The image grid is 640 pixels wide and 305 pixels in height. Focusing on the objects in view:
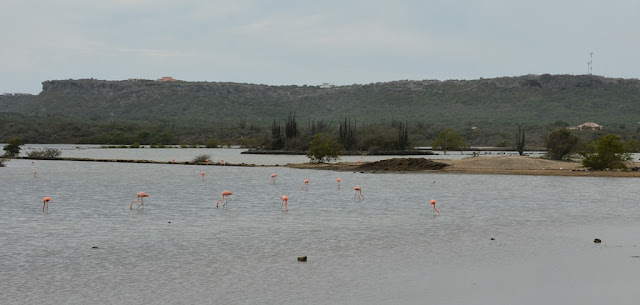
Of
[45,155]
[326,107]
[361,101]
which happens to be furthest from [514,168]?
[326,107]

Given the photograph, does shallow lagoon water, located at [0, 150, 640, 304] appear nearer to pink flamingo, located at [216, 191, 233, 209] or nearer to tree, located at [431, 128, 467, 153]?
pink flamingo, located at [216, 191, 233, 209]

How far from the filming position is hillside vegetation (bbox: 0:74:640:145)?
414 ft

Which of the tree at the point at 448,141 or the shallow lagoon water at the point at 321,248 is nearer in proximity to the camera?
the shallow lagoon water at the point at 321,248

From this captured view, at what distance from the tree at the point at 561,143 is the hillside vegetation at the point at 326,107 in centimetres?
4943

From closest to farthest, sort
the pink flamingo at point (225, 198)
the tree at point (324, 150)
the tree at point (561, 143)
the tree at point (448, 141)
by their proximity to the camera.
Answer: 1. the pink flamingo at point (225, 198)
2. the tree at point (324, 150)
3. the tree at point (561, 143)
4. the tree at point (448, 141)

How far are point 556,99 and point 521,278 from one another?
144 m

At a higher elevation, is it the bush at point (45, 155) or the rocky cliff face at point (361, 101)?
the rocky cliff face at point (361, 101)

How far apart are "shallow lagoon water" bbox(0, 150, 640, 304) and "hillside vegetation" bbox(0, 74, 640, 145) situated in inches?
3254

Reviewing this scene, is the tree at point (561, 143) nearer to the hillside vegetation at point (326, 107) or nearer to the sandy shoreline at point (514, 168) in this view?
the sandy shoreline at point (514, 168)

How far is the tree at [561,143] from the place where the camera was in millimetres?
54094

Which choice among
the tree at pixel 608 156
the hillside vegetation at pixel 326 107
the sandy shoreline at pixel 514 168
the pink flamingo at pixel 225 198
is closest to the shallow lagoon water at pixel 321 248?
the pink flamingo at pixel 225 198

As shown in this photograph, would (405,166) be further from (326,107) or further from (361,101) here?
(326,107)

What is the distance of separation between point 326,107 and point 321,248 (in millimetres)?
155728

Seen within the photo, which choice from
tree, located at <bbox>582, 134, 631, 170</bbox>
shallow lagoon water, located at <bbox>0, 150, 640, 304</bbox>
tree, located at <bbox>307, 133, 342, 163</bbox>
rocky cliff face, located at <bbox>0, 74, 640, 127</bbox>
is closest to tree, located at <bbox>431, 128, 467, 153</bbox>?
tree, located at <bbox>307, 133, 342, 163</bbox>
